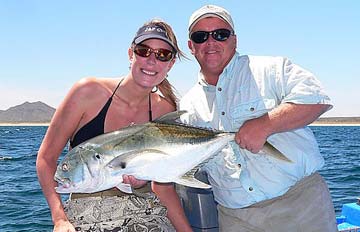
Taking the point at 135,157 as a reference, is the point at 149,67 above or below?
A: above

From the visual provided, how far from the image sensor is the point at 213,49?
14.0 feet

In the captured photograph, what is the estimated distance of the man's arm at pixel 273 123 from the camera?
3.76 meters

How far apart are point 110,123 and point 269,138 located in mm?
1498

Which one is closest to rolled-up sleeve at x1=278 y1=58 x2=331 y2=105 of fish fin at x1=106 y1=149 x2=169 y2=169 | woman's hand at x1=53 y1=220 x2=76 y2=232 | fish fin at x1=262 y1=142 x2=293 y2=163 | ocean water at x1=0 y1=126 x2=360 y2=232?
fish fin at x1=262 y1=142 x2=293 y2=163

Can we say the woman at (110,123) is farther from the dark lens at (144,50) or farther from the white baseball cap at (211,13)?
the white baseball cap at (211,13)

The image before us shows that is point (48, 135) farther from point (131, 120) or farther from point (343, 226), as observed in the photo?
point (343, 226)

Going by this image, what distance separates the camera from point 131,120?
4.44 meters

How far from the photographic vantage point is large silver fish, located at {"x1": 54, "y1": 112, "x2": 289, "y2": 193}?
3.53 m

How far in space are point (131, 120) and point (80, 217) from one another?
103 cm

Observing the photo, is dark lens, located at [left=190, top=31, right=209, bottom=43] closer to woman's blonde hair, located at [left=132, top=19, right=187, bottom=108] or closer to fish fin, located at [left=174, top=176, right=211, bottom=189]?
woman's blonde hair, located at [left=132, top=19, right=187, bottom=108]

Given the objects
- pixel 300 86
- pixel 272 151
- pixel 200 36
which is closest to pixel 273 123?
pixel 272 151

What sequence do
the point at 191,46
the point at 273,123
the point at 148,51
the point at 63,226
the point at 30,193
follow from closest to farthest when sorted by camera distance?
the point at 273,123 < the point at 63,226 < the point at 148,51 < the point at 191,46 < the point at 30,193

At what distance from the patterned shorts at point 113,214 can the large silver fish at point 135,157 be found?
625mm

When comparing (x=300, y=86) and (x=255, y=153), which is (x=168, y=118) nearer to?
(x=255, y=153)
